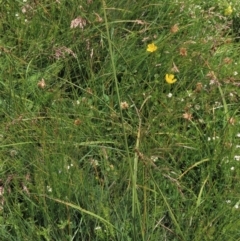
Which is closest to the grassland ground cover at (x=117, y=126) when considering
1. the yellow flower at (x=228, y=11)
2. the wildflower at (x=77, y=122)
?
the wildflower at (x=77, y=122)

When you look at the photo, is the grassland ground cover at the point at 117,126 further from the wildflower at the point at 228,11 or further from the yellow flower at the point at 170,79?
the wildflower at the point at 228,11

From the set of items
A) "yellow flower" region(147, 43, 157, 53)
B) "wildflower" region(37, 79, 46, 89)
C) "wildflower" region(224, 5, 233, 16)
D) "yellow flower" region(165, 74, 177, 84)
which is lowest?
"wildflower" region(224, 5, 233, 16)

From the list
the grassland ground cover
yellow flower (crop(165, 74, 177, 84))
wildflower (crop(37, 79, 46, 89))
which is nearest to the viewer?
the grassland ground cover

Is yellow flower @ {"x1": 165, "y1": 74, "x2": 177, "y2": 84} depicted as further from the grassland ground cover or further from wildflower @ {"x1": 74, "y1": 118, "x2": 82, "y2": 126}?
wildflower @ {"x1": 74, "y1": 118, "x2": 82, "y2": 126}

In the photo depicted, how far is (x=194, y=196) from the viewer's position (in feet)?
6.32

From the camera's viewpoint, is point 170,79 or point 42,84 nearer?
point 42,84

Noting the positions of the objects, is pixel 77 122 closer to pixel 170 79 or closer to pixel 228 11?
pixel 170 79

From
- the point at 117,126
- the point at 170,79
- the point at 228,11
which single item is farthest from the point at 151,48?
the point at 228,11

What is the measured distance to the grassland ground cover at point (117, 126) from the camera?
1758mm

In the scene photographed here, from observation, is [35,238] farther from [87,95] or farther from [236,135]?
[236,135]

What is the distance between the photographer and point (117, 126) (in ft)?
6.91

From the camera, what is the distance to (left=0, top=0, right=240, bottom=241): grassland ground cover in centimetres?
176

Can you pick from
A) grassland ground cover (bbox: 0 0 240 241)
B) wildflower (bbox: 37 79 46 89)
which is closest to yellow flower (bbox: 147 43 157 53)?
grassland ground cover (bbox: 0 0 240 241)

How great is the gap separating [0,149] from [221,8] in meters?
1.85
